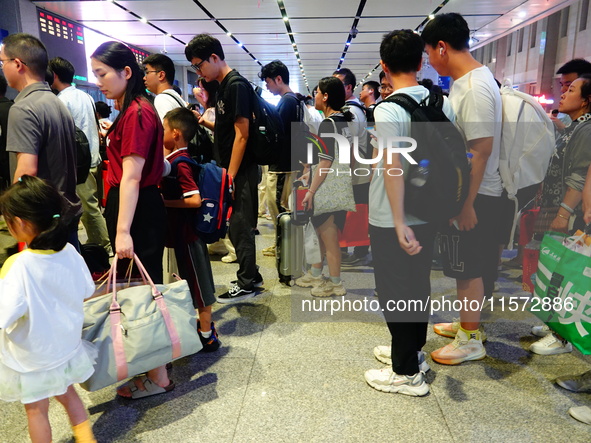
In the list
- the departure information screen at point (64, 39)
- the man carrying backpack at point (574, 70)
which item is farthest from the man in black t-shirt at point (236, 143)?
the departure information screen at point (64, 39)

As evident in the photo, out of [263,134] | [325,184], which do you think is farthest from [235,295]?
[263,134]

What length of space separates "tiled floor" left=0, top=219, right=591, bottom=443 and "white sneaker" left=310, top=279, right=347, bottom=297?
0.53m

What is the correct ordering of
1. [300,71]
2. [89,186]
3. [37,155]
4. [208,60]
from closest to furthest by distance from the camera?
1. [37,155]
2. [208,60]
3. [89,186]
4. [300,71]

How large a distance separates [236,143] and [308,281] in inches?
51.7

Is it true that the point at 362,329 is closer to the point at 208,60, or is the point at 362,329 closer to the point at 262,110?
the point at 262,110

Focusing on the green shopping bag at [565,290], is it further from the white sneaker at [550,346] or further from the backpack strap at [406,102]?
→ the backpack strap at [406,102]

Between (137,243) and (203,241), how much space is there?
44 centimetres

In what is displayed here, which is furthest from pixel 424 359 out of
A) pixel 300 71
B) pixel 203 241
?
pixel 300 71

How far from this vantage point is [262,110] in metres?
3.01

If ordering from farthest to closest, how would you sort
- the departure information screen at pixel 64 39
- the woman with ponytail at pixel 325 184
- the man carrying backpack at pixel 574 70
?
the departure information screen at pixel 64 39 → the man carrying backpack at pixel 574 70 → the woman with ponytail at pixel 325 184

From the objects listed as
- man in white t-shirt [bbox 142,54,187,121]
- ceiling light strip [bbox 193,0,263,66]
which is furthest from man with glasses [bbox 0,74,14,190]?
ceiling light strip [bbox 193,0,263,66]

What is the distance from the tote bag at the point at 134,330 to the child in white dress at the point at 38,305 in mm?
156

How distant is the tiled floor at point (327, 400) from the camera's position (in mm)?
1850

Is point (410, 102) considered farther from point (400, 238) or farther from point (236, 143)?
point (236, 143)
